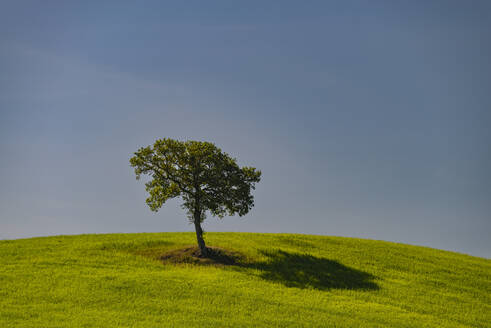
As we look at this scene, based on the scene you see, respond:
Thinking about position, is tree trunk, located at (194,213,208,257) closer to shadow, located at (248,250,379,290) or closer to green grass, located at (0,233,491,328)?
green grass, located at (0,233,491,328)

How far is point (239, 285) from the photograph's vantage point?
30.2 metres

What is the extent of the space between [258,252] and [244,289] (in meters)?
10.5

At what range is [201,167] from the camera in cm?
3656

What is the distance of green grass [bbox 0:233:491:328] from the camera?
82.1ft

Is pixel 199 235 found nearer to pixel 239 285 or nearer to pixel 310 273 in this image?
pixel 239 285

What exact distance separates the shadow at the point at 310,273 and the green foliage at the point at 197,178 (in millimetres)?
5411

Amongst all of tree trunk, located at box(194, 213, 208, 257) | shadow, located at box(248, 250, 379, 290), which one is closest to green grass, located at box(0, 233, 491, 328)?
shadow, located at box(248, 250, 379, 290)

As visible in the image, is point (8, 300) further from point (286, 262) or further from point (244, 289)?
point (286, 262)

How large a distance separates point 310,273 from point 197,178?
1233 centimetres

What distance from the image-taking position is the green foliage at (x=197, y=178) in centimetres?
3644

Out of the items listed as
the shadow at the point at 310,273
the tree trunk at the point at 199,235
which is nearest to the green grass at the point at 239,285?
the shadow at the point at 310,273

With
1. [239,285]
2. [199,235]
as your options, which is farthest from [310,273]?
[199,235]

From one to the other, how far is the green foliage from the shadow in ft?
17.8

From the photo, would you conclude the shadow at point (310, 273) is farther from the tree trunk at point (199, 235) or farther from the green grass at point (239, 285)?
the tree trunk at point (199, 235)
